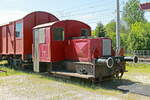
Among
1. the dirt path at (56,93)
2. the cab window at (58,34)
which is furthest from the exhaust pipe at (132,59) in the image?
the cab window at (58,34)

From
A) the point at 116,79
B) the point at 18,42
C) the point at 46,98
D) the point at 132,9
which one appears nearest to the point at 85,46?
the point at 116,79

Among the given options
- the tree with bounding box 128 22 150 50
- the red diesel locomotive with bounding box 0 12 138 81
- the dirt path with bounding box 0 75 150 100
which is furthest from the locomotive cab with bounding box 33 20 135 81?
the tree with bounding box 128 22 150 50

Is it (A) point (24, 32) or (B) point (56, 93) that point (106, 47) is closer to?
(B) point (56, 93)

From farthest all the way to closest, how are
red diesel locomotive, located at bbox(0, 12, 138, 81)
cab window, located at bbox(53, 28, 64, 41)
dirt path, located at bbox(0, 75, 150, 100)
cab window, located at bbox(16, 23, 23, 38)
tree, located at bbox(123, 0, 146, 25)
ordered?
tree, located at bbox(123, 0, 146, 25), cab window, located at bbox(16, 23, 23, 38), cab window, located at bbox(53, 28, 64, 41), red diesel locomotive, located at bbox(0, 12, 138, 81), dirt path, located at bbox(0, 75, 150, 100)

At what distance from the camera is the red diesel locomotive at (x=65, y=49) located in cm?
934

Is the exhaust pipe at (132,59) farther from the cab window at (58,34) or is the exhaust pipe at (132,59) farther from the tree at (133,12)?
the tree at (133,12)

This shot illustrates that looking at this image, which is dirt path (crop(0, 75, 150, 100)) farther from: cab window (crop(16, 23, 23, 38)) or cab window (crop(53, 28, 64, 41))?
cab window (crop(16, 23, 23, 38))

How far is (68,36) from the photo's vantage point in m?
11.2

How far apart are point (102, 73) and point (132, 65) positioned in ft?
28.2

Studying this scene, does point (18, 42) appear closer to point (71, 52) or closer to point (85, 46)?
point (71, 52)

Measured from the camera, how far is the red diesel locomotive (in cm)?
934

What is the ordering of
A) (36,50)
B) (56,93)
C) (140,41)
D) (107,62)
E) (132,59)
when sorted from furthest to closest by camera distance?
1. (140,41)
2. (36,50)
3. (132,59)
4. (107,62)
5. (56,93)

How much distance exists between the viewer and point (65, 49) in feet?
36.1

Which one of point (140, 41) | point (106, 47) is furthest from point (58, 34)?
point (140, 41)
